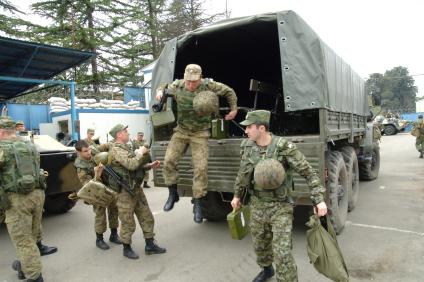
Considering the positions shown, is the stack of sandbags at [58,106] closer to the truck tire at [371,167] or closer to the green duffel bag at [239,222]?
the truck tire at [371,167]

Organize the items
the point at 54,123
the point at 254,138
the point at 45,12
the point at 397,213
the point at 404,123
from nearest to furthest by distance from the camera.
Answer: the point at 254,138, the point at 397,213, the point at 54,123, the point at 45,12, the point at 404,123

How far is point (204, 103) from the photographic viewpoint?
165 inches

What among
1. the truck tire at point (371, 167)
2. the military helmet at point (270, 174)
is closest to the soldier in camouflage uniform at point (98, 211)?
the military helmet at point (270, 174)

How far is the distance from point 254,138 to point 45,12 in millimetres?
20136

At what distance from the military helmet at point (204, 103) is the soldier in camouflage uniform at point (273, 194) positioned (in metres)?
0.89

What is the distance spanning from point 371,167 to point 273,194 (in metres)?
7.22

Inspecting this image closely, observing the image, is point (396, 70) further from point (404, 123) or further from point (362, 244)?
point (362, 244)

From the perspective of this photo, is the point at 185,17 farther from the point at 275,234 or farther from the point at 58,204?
the point at 275,234

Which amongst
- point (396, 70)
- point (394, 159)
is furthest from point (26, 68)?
point (396, 70)

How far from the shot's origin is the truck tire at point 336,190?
4.69m

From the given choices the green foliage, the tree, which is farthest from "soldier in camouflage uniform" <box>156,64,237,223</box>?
the green foliage

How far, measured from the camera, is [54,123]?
1587cm

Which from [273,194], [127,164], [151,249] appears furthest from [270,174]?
[151,249]

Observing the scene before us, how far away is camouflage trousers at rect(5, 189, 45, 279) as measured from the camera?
384cm
